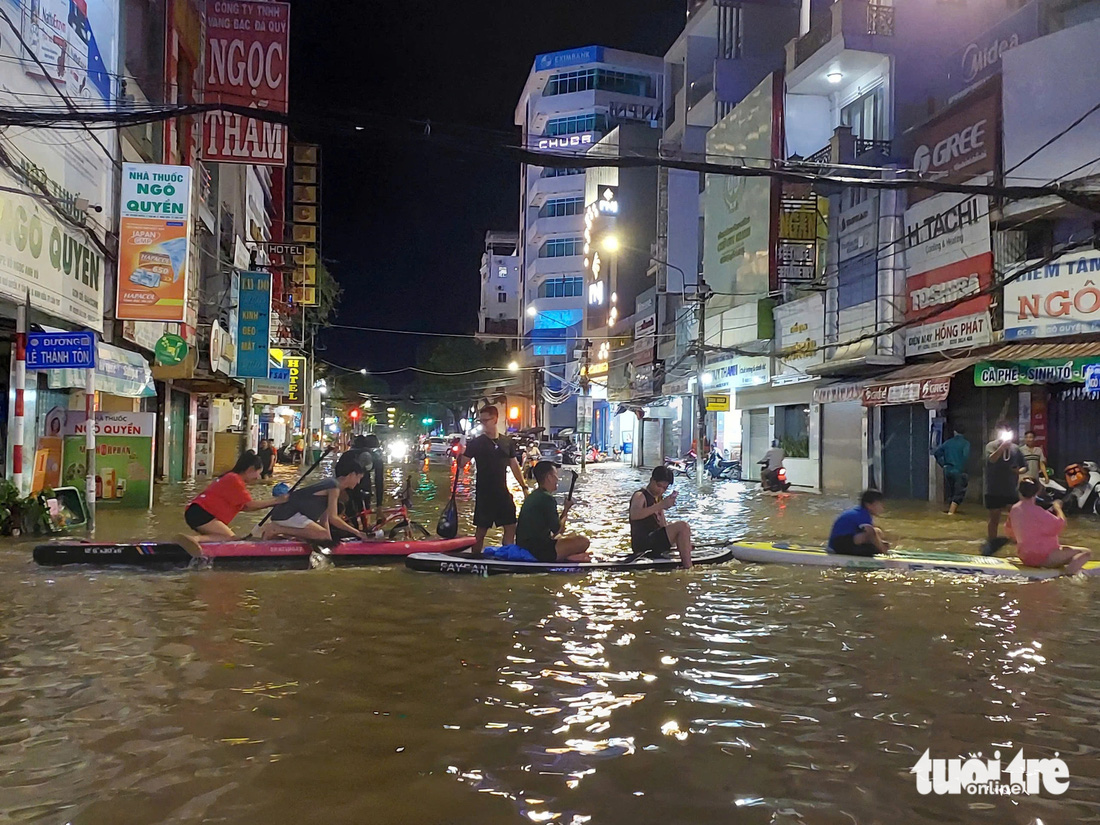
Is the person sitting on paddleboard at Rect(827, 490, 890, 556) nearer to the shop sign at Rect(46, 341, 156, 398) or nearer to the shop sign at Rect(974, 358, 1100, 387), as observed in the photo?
the shop sign at Rect(974, 358, 1100, 387)

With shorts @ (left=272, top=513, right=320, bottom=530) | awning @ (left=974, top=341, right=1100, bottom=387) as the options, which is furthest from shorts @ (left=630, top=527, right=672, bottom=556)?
awning @ (left=974, top=341, right=1100, bottom=387)

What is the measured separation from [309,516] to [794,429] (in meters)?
20.3

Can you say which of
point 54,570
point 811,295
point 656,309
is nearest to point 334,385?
point 656,309

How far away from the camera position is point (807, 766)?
447 centimetres

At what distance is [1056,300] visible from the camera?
16828 millimetres

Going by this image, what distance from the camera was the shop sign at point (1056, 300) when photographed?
1633 centimetres

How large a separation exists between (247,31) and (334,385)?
58.6m

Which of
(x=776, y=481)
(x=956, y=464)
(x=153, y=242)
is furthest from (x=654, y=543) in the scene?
(x=776, y=481)

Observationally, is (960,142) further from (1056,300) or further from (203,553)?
(203,553)

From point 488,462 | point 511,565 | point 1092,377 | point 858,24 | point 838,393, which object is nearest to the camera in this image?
point 511,565

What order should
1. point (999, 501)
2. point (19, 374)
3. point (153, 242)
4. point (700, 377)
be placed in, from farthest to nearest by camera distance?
point (700, 377), point (153, 242), point (999, 501), point (19, 374)

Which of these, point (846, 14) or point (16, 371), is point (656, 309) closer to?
point (846, 14)

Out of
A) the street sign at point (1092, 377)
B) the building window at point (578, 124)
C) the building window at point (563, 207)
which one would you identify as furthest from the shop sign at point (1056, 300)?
the building window at point (563, 207)

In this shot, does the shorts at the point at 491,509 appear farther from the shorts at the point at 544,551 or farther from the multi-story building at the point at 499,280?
the multi-story building at the point at 499,280
